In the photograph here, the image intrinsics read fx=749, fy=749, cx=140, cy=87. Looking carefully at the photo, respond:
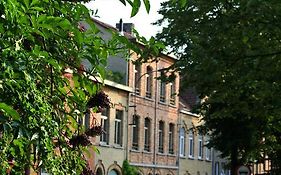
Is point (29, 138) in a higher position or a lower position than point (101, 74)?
lower

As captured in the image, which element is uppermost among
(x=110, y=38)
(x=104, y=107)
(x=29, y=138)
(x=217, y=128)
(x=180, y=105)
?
(x=180, y=105)

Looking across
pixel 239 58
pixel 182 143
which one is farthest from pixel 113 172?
pixel 239 58

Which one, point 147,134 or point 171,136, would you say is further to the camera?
point 171,136

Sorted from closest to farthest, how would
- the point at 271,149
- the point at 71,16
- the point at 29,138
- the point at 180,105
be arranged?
1. the point at 29,138
2. the point at 71,16
3. the point at 271,149
4. the point at 180,105

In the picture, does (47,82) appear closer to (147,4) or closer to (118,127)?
(147,4)

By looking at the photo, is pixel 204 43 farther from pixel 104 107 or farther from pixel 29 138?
pixel 29 138

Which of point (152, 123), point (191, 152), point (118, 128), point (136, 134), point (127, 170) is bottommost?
point (127, 170)

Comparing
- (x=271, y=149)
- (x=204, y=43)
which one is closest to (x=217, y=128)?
(x=271, y=149)

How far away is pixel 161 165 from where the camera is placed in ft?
164

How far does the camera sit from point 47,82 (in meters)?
5.18

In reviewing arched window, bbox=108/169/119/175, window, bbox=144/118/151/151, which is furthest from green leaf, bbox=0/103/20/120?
window, bbox=144/118/151/151

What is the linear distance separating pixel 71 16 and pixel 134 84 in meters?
40.3

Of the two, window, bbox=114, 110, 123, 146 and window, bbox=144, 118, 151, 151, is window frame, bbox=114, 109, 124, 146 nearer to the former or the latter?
window, bbox=114, 110, 123, 146

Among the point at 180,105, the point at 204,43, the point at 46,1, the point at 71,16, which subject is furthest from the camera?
the point at 180,105
